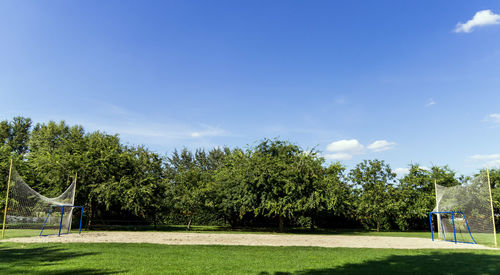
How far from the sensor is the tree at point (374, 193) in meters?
27.9

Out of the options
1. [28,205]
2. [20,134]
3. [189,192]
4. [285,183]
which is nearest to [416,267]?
[285,183]

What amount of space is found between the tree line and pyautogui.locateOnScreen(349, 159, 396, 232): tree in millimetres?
92

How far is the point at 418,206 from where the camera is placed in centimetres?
2819

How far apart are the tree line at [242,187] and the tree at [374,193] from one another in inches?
3.6

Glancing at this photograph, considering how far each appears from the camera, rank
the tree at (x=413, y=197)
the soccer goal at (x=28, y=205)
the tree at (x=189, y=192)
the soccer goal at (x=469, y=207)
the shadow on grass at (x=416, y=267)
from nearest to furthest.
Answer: the shadow on grass at (x=416, y=267)
the soccer goal at (x=469, y=207)
the soccer goal at (x=28, y=205)
the tree at (x=189, y=192)
the tree at (x=413, y=197)

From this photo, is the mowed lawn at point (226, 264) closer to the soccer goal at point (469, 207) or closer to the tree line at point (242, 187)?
the soccer goal at point (469, 207)

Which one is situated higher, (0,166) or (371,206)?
(0,166)

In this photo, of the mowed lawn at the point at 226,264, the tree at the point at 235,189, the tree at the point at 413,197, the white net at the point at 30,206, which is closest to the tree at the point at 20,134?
the white net at the point at 30,206

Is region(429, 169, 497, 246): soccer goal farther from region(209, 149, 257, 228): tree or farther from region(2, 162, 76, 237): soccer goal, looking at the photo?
region(2, 162, 76, 237): soccer goal

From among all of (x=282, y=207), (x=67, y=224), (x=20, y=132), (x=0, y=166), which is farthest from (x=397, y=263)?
(x=20, y=132)

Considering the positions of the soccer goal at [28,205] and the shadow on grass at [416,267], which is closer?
the shadow on grass at [416,267]

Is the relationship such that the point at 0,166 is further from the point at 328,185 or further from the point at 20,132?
the point at 328,185

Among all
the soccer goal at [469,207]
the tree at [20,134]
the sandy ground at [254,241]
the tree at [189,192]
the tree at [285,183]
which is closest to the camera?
the sandy ground at [254,241]

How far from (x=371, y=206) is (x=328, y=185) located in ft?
19.1
